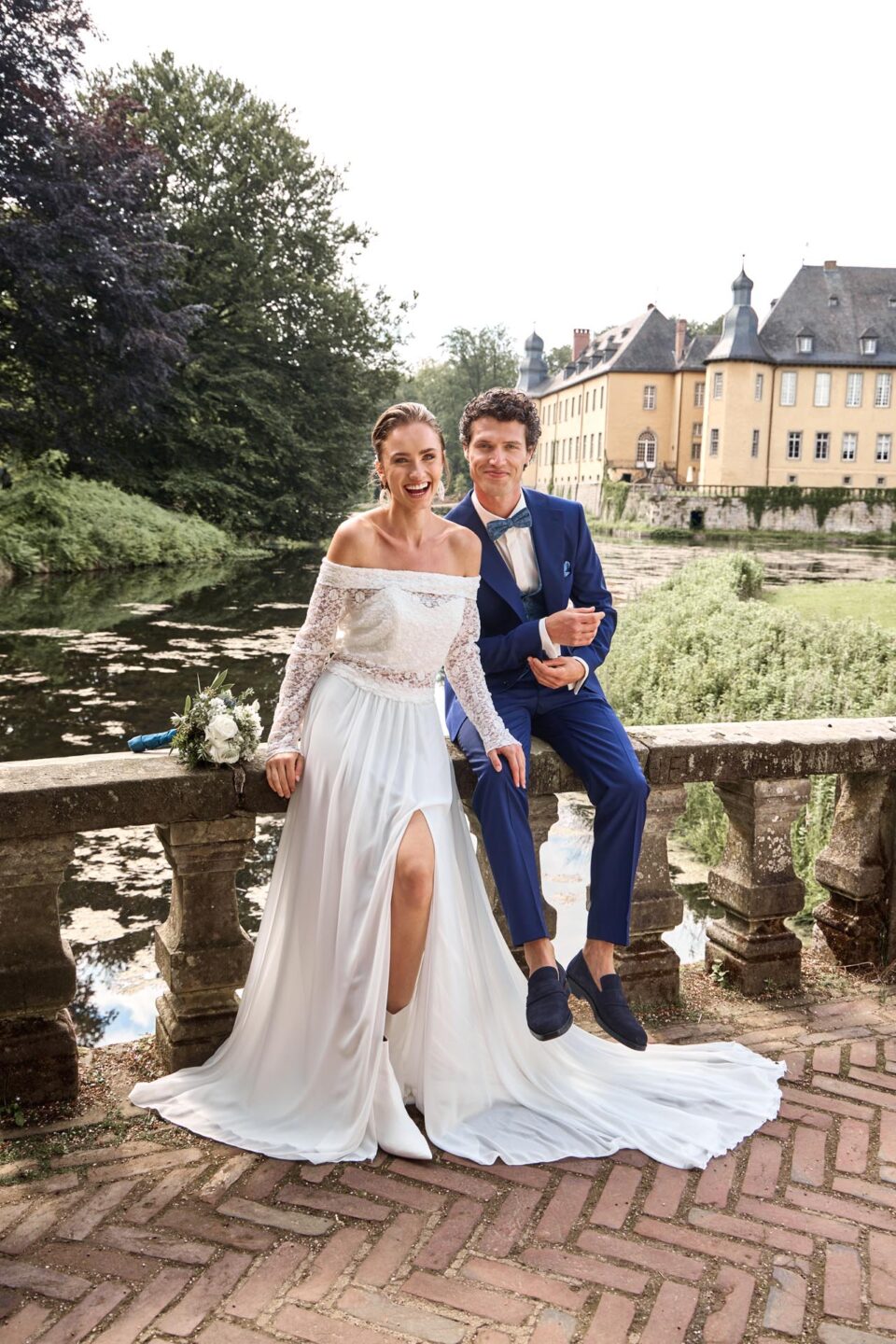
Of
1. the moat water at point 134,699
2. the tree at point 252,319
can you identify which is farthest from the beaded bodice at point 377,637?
the tree at point 252,319

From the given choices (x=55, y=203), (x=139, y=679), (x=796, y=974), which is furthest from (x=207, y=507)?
(x=796, y=974)

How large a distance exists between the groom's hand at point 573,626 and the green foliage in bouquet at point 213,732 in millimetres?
Answer: 962

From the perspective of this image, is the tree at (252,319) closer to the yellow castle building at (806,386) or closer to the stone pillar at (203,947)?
the stone pillar at (203,947)

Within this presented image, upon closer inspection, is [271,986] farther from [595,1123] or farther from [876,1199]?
[876,1199]

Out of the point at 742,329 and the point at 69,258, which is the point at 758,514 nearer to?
the point at 742,329

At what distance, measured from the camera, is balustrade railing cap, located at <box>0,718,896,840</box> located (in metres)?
2.57

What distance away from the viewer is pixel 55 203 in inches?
855

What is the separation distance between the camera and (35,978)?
8.68 feet

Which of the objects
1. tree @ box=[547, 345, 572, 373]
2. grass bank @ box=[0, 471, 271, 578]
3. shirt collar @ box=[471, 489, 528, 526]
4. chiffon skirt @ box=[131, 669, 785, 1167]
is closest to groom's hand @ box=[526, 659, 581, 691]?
chiffon skirt @ box=[131, 669, 785, 1167]

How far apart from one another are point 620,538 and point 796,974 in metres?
45.5

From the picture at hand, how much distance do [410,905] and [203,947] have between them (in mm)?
645

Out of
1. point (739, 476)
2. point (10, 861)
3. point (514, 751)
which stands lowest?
point (10, 861)

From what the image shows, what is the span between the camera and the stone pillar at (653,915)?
127 inches

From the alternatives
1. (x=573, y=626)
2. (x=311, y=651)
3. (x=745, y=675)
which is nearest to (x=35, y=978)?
(x=311, y=651)
